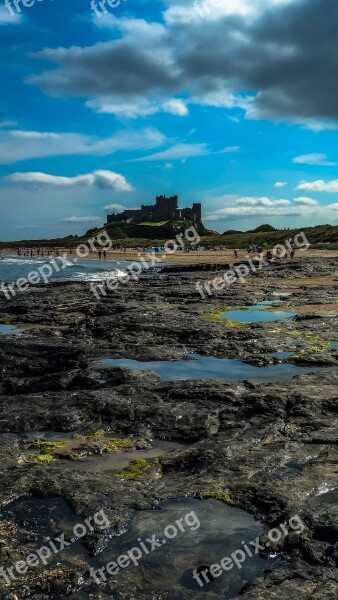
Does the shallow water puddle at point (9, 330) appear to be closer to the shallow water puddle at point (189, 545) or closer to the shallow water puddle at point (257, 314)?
the shallow water puddle at point (257, 314)

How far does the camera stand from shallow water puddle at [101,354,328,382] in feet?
43.2

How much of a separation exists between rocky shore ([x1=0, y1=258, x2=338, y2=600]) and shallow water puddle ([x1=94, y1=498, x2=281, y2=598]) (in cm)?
4

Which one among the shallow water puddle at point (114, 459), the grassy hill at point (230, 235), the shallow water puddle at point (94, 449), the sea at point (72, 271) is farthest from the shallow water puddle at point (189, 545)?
the grassy hill at point (230, 235)

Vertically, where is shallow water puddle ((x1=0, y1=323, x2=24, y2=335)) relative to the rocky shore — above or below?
above

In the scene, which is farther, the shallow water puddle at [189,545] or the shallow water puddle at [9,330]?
the shallow water puddle at [9,330]

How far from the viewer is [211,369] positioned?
552 inches

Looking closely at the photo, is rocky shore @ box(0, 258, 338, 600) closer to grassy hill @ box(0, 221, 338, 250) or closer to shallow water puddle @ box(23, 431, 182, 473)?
shallow water puddle @ box(23, 431, 182, 473)

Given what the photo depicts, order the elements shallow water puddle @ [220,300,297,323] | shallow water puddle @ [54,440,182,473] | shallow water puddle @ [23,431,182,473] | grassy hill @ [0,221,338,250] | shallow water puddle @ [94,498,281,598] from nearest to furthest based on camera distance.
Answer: shallow water puddle @ [94,498,281,598] < shallow water puddle @ [54,440,182,473] < shallow water puddle @ [23,431,182,473] < shallow water puddle @ [220,300,297,323] < grassy hill @ [0,221,338,250]

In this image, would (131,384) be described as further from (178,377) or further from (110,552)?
(110,552)

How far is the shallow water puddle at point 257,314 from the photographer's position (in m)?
22.0

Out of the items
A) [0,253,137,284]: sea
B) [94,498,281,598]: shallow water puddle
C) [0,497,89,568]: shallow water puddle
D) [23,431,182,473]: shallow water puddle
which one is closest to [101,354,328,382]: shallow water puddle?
[23,431,182,473]: shallow water puddle

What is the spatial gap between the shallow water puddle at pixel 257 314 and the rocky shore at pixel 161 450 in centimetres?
363

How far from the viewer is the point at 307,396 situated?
10.6 metres

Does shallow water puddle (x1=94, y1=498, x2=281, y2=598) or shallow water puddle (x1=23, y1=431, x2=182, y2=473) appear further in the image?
shallow water puddle (x1=23, y1=431, x2=182, y2=473)
